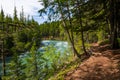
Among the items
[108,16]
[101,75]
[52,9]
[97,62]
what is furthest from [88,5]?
[101,75]

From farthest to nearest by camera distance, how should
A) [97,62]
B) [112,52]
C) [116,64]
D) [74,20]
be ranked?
[74,20] → [112,52] → [97,62] → [116,64]

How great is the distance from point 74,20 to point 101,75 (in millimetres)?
9313

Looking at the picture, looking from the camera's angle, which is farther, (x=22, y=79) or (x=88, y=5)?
(x=22, y=79)

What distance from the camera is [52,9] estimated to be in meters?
17.7

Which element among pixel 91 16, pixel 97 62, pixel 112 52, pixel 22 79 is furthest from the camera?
pixel 22 79

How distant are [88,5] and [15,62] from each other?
48.2 ft

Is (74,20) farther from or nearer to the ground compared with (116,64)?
farther from the ground

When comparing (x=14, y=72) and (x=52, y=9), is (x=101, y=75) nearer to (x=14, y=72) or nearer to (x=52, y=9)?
(x=52, y=9)

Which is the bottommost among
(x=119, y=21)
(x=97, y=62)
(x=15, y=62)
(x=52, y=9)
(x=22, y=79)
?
(x=22, y=79)

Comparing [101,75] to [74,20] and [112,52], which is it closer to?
[112,52]

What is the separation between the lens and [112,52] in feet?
45.8

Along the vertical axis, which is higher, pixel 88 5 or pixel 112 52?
pixel 88 5

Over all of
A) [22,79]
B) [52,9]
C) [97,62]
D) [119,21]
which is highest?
[52,9]

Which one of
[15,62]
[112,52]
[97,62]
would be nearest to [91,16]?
[112,52]
